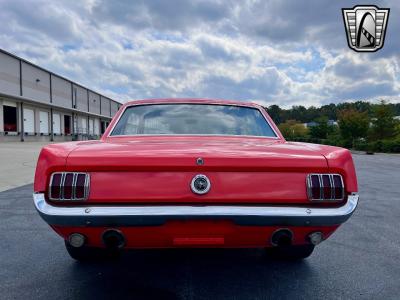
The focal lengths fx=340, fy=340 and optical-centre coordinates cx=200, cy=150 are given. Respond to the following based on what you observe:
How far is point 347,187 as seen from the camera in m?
2.28

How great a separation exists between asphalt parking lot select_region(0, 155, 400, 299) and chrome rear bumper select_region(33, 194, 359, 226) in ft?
2.55

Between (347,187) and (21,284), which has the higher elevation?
(347,187)

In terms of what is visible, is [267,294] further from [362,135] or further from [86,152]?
[362,135]

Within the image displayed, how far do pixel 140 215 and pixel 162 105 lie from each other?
1796mm

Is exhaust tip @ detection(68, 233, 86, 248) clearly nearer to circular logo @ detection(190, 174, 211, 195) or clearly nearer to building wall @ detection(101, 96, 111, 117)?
circular logo @ detection(190, 174, 211, 195)

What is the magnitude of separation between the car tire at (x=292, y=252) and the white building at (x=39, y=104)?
3281 cm

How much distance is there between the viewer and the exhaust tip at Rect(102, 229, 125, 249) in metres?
2.15

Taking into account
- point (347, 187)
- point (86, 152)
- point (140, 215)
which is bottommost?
point (140, 215)

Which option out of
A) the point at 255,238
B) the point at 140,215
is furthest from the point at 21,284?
the point at 255,238

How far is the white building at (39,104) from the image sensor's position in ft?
108

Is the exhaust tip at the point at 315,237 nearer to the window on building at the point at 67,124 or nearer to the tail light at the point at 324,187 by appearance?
the tail light at the point at 324,187

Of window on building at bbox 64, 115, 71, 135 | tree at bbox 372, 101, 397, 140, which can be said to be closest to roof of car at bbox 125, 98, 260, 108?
tree at bbox 372, 101, 397, 140

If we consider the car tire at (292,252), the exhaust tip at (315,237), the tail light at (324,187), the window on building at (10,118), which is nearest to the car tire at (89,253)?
the car tire at (292,252)

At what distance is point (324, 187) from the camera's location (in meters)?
2.21
